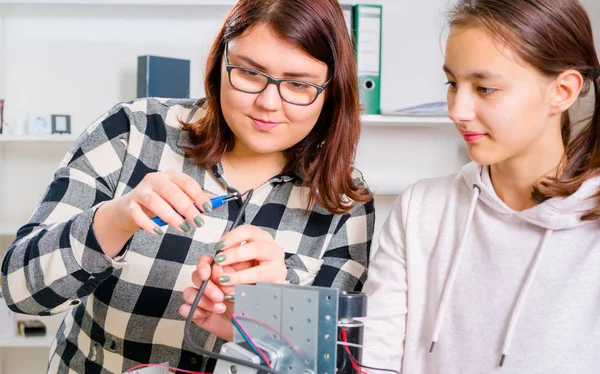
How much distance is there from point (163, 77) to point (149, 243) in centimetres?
130

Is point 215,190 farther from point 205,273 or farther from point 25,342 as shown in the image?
point 25,342

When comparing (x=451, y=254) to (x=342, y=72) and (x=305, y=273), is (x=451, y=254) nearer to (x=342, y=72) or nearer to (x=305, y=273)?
(x=305, y=273)

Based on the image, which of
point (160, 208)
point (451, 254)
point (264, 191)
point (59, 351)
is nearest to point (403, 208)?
point (451, 254)

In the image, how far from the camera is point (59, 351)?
1.42 metres

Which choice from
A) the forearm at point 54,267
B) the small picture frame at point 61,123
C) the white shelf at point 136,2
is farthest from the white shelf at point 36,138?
the forearm at point 54,267

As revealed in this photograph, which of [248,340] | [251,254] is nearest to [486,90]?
[251,254]

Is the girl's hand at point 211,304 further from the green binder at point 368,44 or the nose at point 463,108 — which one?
the green binder at point 368,44

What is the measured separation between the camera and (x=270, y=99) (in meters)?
1.23

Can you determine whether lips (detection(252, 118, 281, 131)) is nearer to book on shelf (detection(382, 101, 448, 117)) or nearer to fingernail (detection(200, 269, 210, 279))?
fingernail (detection(200, 269, 210, 279))

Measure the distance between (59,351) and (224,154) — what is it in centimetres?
51

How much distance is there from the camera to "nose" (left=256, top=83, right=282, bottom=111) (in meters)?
1.23

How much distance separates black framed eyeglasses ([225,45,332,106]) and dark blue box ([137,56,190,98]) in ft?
4.13

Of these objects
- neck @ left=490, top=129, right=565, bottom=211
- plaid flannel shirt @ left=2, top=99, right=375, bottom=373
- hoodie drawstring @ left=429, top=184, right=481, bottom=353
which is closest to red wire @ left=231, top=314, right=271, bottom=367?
plaid flannel shirt @ left=2, top=99, right=375, bottom=373

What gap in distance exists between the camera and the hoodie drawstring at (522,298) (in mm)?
1218
